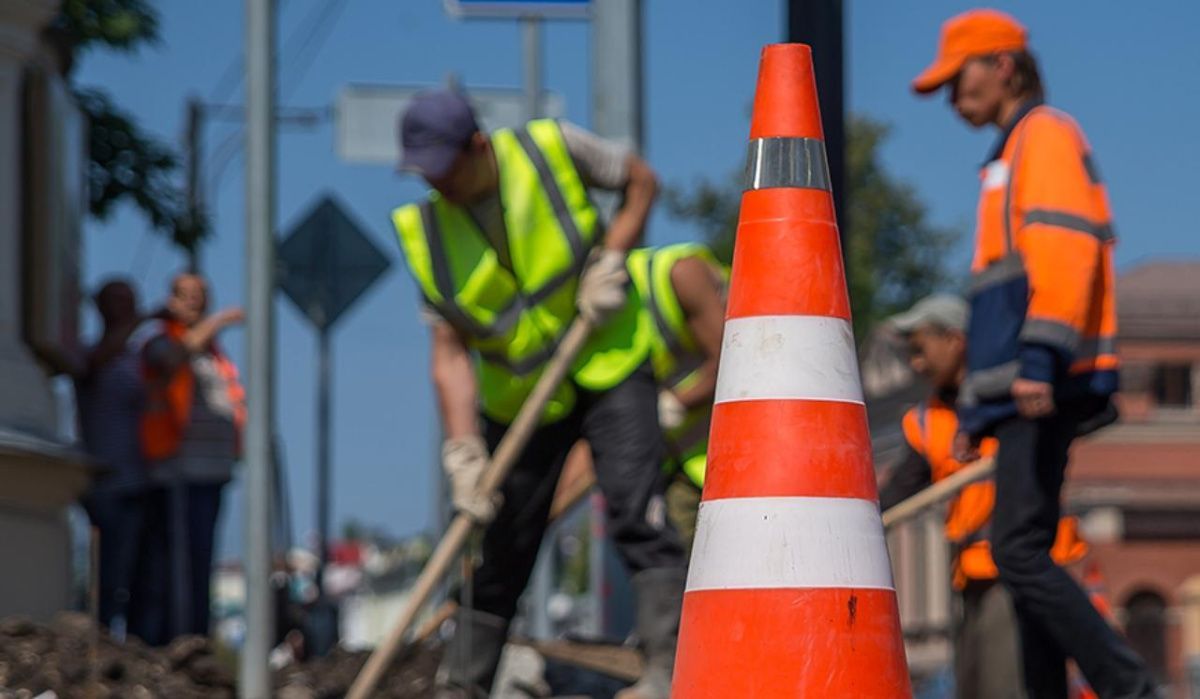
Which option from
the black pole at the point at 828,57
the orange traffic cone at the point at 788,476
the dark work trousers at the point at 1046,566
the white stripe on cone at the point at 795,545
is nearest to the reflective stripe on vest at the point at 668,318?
the dark work trousers at the point at 1046,566

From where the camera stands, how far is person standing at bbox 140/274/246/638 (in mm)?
10492

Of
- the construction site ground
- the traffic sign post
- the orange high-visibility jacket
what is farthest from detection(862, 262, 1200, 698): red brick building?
the orange high-visibility jacket

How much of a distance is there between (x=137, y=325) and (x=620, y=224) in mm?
3718

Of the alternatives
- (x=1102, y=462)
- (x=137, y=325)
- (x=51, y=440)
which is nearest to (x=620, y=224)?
(x=51, y=440)

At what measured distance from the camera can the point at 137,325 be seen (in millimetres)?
10617

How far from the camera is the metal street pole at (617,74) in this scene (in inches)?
424

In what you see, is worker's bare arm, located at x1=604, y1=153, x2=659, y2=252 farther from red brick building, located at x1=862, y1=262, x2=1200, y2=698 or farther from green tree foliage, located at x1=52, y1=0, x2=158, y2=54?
red brick building, located at x1=862, y1=262, x2=1200, y2=698

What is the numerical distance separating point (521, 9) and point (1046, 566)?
5.60 meters

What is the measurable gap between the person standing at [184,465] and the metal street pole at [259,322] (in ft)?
7.86

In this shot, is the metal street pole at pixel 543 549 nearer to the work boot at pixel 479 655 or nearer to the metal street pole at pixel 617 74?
the metal street pole at pixel 617 74

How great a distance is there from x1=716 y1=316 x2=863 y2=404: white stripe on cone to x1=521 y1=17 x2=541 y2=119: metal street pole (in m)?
13.4

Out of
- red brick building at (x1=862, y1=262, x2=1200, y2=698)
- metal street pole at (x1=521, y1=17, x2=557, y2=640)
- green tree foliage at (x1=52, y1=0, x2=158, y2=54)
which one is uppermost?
green tree foliage at (x1=52, y1=0, x2=158, y2=54)

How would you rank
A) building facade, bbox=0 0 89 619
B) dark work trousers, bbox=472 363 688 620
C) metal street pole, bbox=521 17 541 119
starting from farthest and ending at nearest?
metal street pole, bbox=521 17 541 119 → building facade, bbox=0 0 89 619 → dark work trousers, bbox=472 363 688 620

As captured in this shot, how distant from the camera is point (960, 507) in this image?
330 inches
